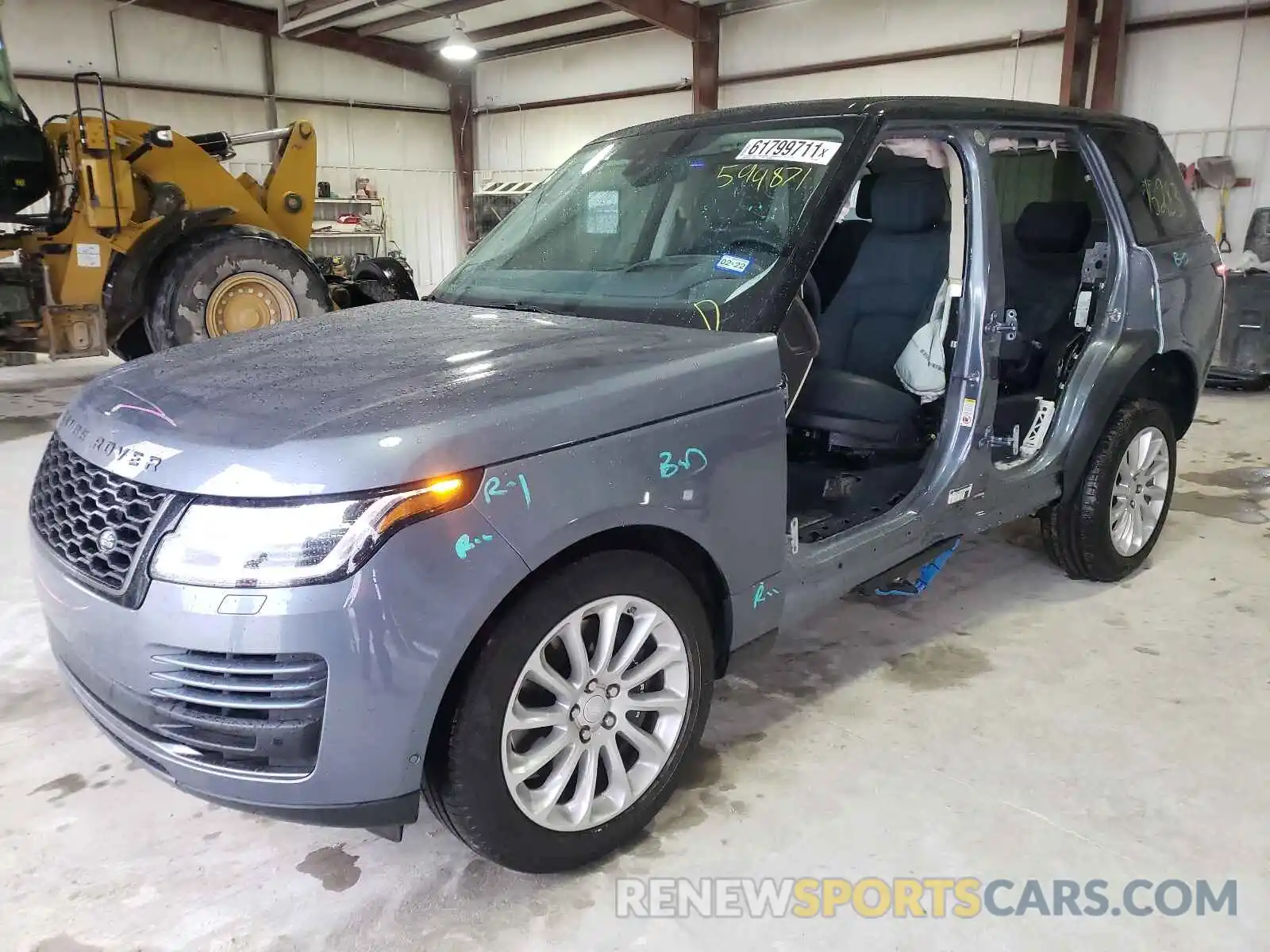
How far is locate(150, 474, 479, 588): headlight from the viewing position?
5.16 ft

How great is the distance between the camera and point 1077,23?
929cm

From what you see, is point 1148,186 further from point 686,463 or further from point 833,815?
point 833,815

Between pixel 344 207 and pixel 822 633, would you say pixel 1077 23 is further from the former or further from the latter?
pixel 344 207

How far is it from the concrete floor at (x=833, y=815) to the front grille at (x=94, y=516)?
0.78m

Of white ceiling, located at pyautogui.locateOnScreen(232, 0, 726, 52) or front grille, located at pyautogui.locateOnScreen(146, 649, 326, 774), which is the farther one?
white ceiling, located at pyautogui.locateOnScreen(232, 0, 726, 52)

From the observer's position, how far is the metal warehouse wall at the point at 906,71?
889 centimetres

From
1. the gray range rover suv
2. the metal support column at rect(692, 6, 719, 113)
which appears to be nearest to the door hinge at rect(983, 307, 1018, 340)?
the gray range rover suv

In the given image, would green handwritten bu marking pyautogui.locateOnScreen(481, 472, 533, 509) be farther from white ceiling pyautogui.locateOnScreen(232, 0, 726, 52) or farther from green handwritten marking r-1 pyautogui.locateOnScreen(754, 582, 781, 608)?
white ceiling pyautogui.locateOnScreen(232, 0, 726, 52)

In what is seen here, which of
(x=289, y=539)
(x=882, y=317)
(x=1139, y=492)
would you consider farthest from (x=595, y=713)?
(x=1139, y=492)

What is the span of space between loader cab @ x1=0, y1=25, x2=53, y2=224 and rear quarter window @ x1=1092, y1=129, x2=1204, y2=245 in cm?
661

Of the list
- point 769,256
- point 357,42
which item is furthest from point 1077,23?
point 357,42

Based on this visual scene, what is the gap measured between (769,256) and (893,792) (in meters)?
1.39

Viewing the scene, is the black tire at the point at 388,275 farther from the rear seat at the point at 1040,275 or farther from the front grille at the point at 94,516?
the front grille at the point at 94,516

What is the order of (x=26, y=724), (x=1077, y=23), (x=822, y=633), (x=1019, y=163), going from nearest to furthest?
(x=26, y=724) → (x=822, y=633) → (x=1019, y=163) → (x=1077, y=23)
